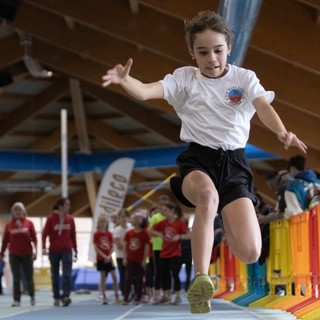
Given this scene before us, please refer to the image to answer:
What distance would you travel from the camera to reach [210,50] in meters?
5.33

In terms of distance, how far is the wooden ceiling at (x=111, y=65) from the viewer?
13086 mm

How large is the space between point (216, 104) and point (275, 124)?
Answer: 1.37 ft

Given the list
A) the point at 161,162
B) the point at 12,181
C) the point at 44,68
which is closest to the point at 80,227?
the point at 12,181

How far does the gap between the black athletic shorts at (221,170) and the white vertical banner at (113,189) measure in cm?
1926

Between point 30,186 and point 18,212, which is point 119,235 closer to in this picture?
point 18,212

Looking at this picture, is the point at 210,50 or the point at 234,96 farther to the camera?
the point at 234,96

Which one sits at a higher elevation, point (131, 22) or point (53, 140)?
point (53, 140)

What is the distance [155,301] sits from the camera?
13.7 metres

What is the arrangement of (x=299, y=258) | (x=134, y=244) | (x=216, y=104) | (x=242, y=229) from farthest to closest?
(x=134, y=244)
(x=299, y=258)
(x=216, y=104)
(x=242, y=229)

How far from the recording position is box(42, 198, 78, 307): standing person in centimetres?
1355

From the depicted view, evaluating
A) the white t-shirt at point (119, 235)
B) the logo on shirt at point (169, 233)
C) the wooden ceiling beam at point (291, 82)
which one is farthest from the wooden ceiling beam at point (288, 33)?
the white t-shirt at point (119, 235)

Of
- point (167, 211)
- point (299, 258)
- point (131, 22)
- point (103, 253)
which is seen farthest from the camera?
point (103, 253)

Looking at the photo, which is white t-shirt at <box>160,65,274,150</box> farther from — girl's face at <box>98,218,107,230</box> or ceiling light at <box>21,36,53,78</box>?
ceiling light at <box>21,36,53,78</box>

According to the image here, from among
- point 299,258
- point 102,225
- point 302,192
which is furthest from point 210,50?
point 102,225
